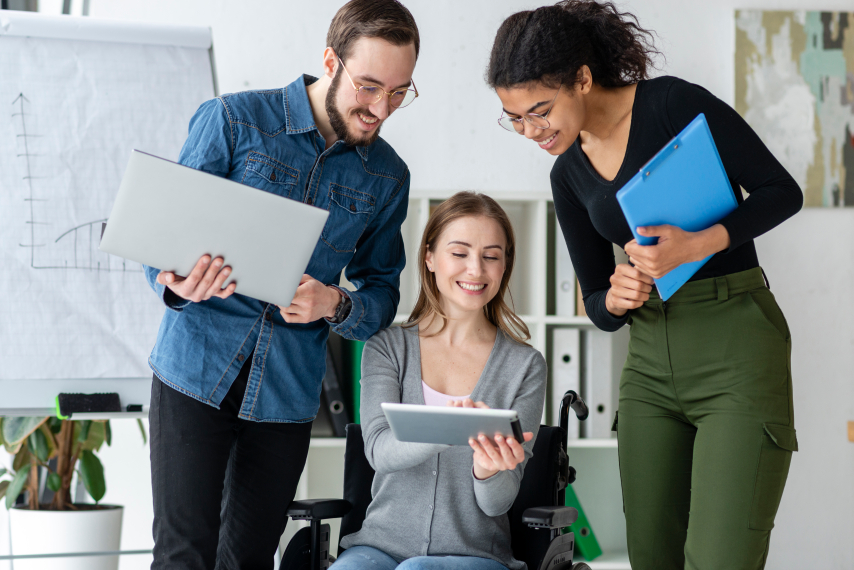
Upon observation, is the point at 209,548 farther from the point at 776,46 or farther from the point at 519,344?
the point at 776,46

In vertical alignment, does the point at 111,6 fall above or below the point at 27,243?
above

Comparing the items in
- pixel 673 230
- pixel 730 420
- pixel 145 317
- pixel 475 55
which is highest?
pixel 475 55

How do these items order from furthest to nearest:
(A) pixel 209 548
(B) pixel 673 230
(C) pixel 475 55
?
(C) pixel 475 55 → (A) pixel 209 548 → (B) pixel 673 230

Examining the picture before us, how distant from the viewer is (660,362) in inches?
49.6

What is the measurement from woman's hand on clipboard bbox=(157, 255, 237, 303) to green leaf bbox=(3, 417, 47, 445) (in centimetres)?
114

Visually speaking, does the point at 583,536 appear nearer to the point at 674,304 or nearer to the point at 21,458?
the point at 674,304

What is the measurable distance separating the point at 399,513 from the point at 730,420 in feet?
2.05

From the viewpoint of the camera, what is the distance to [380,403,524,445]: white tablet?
3.29 feet

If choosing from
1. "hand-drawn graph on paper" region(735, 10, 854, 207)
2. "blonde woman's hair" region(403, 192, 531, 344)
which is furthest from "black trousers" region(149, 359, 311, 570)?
"hand-drawn graph on paper" region(735, 10, 854, 207)

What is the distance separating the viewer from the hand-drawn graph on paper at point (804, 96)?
2688mm

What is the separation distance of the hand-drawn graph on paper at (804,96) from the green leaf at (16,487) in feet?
8.81

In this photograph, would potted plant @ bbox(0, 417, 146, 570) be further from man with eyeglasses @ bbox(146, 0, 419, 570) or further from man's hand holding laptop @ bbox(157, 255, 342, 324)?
man's hand holding laptop @ bbox(157, 255, 342, 324)

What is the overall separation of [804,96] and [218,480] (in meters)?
2.51

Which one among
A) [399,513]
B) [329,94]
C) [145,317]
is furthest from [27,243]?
[399,513]
